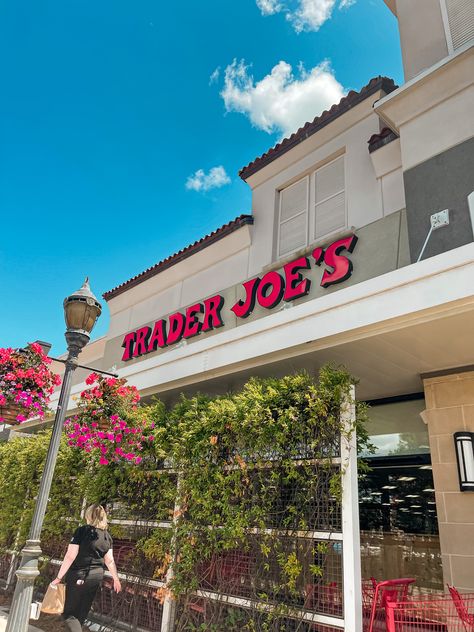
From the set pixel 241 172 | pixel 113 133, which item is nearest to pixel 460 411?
pixel 241 172

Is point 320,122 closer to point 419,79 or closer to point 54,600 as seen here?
point 419,79

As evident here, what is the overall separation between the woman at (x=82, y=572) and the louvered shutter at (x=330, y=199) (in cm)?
590

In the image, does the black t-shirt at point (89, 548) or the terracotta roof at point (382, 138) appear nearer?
the black t-shirt at point (89, 548)

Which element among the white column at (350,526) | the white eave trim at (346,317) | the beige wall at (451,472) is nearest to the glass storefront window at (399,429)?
the beige wall at (451,472)

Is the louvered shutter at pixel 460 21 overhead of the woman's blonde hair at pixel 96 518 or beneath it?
overhead

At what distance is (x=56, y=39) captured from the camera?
357 inches

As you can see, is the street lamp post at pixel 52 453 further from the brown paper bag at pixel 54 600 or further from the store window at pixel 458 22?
the store window at pixel 458 22

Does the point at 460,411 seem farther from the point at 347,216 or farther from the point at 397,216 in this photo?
the point at 347,216

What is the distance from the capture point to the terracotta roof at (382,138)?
21.6 feet

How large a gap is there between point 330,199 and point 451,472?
489cm

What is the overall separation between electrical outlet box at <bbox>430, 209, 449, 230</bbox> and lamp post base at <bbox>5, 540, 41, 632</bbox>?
5.75m

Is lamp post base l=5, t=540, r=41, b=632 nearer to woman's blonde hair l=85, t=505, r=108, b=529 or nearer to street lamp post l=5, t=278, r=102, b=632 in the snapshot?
→ street lamp post l=5, t=278, r=102, b=632

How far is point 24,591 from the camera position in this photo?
13.4 ft

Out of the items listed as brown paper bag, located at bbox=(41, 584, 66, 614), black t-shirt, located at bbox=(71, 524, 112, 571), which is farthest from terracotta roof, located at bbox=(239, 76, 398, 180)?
brown paper bag, located at bbox=(41, 584, 66, 614)
